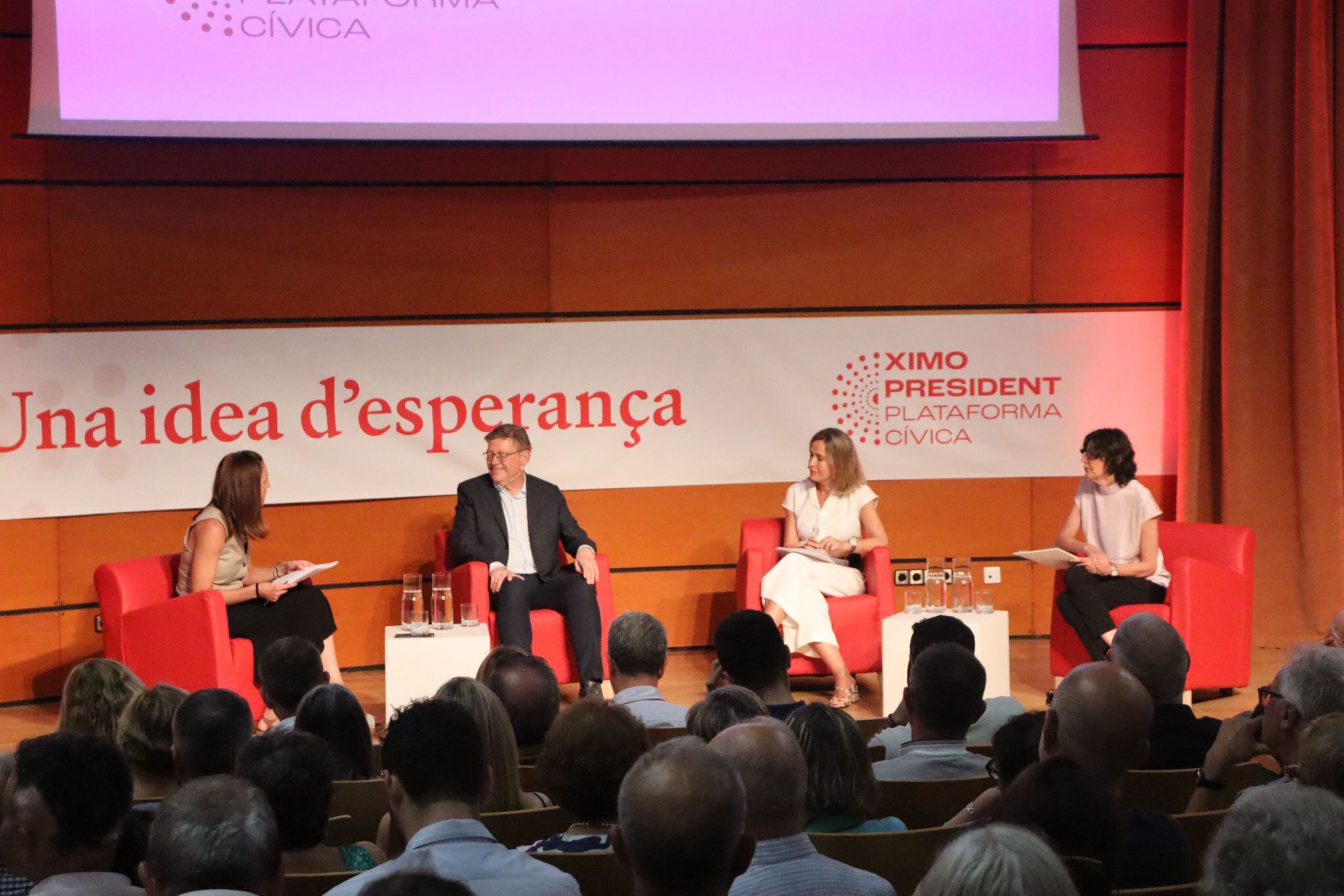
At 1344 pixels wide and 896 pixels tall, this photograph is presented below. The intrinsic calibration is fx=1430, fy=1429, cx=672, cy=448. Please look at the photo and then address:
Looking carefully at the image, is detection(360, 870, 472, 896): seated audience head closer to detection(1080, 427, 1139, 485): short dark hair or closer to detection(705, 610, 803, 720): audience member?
detection(705, 610, 803, 720): audience member

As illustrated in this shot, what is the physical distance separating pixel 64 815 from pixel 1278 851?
170cm

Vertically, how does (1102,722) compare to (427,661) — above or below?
above

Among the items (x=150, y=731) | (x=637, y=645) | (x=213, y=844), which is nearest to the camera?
(x=213, y=844)

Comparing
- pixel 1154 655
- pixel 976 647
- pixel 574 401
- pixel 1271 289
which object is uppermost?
pixel 1271 289

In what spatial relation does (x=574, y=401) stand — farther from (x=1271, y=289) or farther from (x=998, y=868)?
(x=998, y=868)

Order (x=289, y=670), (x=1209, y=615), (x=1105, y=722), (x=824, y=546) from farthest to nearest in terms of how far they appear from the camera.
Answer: (x=824, y=546) → (x=1209, y=615) → (x=289, y=670) → (x=1105, y=722)

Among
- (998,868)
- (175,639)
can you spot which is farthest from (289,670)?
(998,868)

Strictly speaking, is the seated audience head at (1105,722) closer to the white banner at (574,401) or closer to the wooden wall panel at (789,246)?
the white banner at (574,401)

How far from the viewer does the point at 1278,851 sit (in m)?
1.49

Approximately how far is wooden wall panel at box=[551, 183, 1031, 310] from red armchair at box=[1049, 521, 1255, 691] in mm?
1681

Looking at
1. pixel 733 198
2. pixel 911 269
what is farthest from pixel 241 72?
pixel 911 269

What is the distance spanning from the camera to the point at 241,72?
6.00 meters

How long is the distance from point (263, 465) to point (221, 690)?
9.20 ft

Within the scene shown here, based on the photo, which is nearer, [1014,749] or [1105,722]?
[1105,722]
